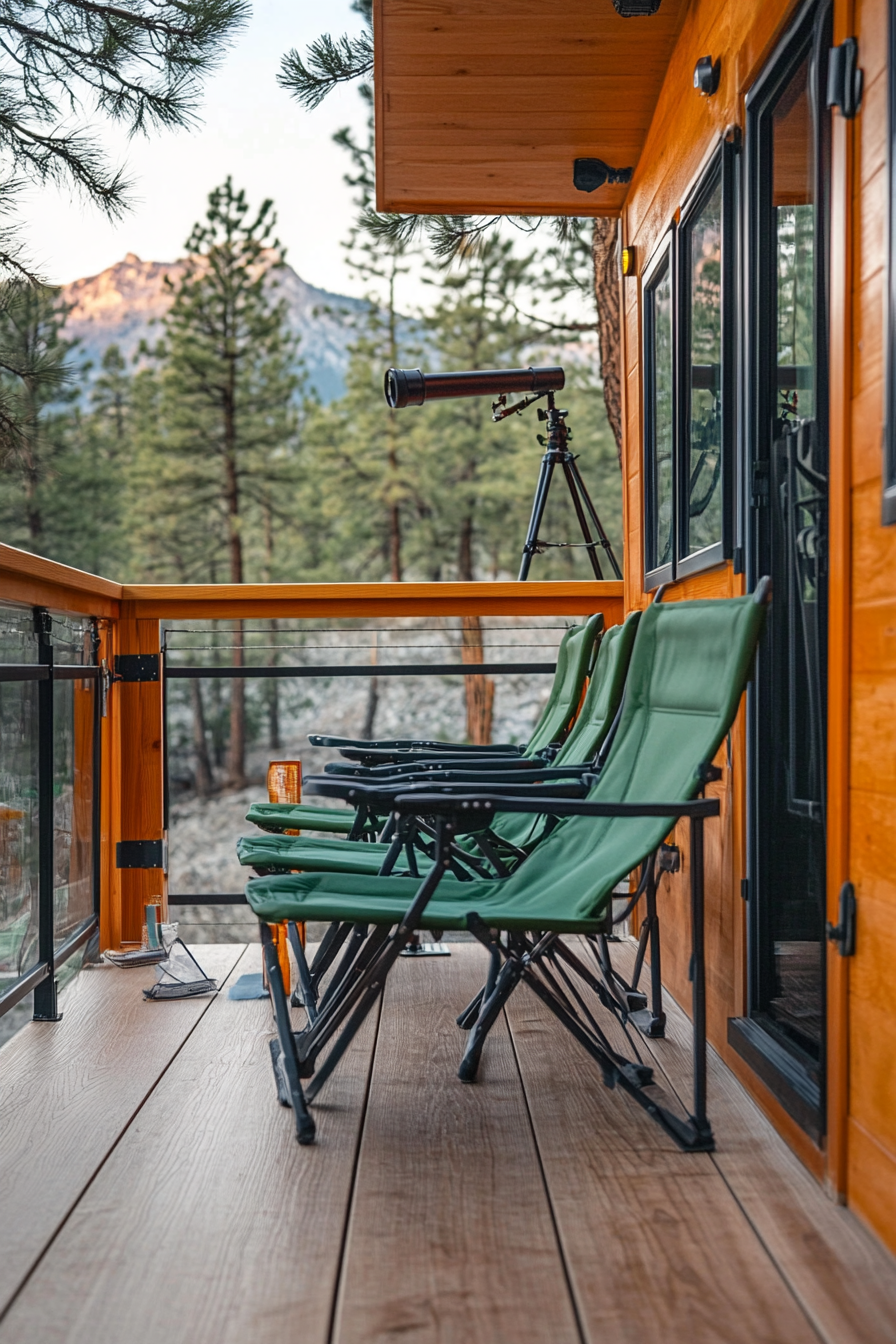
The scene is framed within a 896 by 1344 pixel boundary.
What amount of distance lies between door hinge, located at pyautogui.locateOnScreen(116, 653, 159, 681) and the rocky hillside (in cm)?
1376

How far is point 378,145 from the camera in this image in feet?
12.8

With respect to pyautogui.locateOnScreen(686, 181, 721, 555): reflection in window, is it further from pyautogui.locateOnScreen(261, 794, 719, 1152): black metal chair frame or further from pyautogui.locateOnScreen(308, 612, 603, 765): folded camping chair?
pyautogui.locateOnScreen(261, 794, 719, 1152): black metal chair frame

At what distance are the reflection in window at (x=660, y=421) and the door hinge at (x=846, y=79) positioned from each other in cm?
149

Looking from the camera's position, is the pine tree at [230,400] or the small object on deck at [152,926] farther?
the pine tree at [230,400]

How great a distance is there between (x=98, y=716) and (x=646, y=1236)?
8.00 feet

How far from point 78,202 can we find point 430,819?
445cm

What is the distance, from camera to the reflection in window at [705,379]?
285 centimetres

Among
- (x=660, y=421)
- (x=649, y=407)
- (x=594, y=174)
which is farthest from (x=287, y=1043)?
(x=594, y=174)

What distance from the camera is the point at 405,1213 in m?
1.84

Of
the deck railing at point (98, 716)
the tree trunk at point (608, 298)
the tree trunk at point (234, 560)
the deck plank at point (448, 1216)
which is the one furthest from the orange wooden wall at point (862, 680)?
the tree trunk at point (234, 560)

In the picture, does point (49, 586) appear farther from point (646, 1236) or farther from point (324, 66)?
point (324, 66)

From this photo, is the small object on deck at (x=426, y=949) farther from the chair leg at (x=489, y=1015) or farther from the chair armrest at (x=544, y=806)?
the chair armrest at (x=544, y=806)

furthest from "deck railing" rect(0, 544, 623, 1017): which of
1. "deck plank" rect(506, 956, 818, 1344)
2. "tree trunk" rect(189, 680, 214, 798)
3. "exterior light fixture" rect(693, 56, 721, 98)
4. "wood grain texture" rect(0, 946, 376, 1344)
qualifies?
"tree trunk" rect(189, 680, 214, 798)

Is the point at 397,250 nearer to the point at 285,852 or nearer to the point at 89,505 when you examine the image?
the point at 89,505
